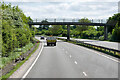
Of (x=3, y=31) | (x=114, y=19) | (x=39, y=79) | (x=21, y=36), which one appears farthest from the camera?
(x=114, y=19)

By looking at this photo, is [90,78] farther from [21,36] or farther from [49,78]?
[21,36]

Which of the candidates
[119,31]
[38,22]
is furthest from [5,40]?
[38,22]

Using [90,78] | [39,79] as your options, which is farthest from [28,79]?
[90,78]

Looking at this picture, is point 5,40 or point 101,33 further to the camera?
point 101,33

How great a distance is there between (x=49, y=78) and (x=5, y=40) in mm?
10871

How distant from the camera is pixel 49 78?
502 inches

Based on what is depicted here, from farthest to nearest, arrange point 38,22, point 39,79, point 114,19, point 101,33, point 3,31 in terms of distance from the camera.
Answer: point 101,33 → point 114,19 → point 38,22 → point 3,31 → point 39,79

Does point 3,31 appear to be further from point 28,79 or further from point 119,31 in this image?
point 119,31

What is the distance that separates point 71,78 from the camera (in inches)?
500

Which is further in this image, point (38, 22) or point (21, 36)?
point (38, 22)

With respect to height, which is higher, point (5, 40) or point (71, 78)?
point (5, 40)

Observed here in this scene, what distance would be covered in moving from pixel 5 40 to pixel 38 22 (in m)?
56.1

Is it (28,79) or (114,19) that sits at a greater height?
(114,19)

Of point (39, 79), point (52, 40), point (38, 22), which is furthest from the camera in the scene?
point (38, 22)
